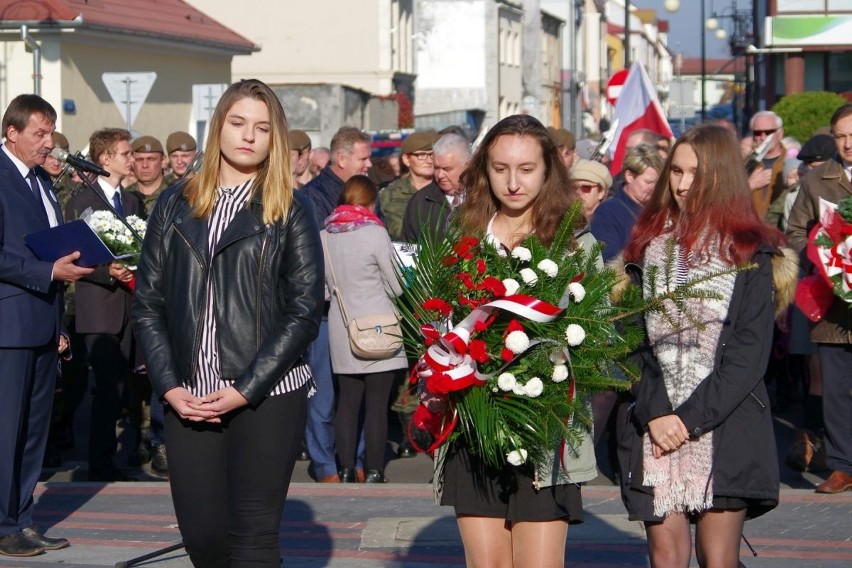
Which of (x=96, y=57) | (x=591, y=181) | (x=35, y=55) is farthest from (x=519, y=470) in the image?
(x=96, y=57)

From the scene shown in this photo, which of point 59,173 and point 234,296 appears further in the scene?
point 59,173

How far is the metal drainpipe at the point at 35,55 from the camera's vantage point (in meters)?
23.4

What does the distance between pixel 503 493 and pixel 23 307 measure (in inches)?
124

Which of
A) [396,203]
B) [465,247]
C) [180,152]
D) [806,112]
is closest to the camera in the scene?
[465,247]

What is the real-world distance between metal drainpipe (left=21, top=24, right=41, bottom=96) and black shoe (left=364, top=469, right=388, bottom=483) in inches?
620

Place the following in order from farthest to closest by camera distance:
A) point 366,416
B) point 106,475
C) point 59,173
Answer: point 59,173, point 366,416, point 106,475

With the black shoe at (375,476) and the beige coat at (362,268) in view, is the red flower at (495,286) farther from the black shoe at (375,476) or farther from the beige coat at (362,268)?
the black shoe at (375,476)

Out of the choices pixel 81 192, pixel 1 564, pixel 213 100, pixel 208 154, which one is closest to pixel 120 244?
pixel 81 192

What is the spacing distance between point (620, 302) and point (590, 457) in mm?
538

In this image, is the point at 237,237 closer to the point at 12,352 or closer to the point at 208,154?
the point at 208,154

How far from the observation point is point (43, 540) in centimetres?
693

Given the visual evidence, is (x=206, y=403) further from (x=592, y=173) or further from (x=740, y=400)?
(x=592, y=173)

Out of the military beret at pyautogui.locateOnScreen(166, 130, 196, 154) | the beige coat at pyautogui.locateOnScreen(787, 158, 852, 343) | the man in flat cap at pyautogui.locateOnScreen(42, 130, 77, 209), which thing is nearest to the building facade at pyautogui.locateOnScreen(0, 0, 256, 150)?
the man in flat cap at pyautogui.locateOnScreen(42, 130, 77, 209)

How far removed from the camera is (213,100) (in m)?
18.7
